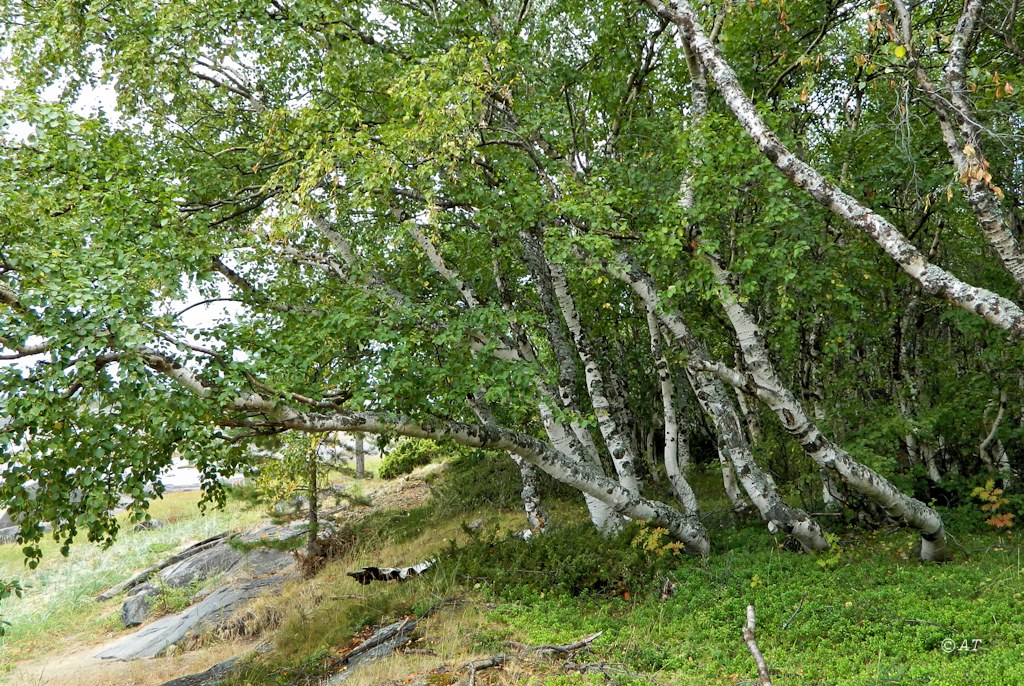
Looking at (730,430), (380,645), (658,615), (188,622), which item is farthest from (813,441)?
(188,622)

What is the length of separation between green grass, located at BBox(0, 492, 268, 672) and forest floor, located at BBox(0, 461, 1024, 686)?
70.3 inches

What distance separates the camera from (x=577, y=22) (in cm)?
1088

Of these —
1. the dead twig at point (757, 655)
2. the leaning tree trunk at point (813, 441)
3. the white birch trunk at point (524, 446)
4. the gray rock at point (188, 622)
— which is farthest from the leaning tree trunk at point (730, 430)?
the gray rock at point (188, 622)

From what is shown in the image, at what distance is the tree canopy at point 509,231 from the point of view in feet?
18.6

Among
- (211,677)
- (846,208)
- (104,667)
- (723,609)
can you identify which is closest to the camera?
(846,208)

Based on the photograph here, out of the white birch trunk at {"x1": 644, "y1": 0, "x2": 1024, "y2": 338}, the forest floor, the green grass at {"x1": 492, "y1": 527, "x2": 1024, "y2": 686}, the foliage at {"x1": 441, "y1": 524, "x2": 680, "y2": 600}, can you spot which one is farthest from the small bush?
the white birch trunk at {"x1": 644, "y1": 0, "x2": 1024, "y2": 338}

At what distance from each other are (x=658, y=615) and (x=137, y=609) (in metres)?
12.7

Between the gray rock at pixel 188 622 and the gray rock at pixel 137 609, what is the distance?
3.29 feet

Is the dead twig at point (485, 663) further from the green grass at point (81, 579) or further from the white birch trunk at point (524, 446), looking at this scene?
the green grass at point (81, 579)

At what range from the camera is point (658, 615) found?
7.97 m

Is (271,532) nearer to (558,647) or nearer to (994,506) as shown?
(558,647)

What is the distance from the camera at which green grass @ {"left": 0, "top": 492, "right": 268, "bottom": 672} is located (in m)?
14.5

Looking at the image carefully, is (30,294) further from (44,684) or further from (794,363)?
(794,363)

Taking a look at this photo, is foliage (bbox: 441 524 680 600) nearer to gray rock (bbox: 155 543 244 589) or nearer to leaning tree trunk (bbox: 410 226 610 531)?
leaning tree trunk (bbox: 410 226 610 531)
